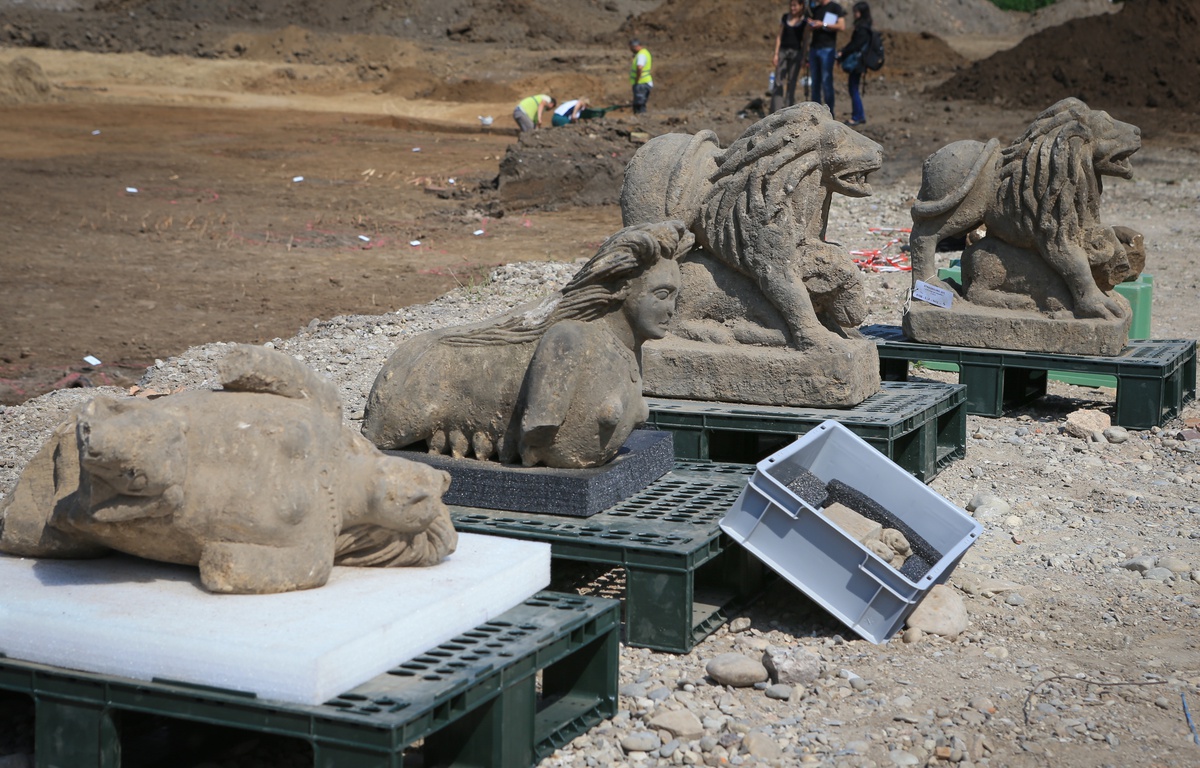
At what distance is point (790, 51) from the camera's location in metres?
19.1

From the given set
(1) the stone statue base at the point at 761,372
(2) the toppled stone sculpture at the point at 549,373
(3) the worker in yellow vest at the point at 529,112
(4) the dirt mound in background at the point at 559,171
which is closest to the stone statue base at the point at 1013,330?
(1) the stone statue base at the point at 761,372

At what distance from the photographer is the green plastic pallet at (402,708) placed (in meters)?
2.99

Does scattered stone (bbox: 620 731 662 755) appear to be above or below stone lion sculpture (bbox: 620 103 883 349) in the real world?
below

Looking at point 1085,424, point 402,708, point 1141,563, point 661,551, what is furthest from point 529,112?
point 402,708

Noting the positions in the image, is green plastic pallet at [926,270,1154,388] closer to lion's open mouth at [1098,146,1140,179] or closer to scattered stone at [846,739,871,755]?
lion's open mouth at [1098,146,1140,179]

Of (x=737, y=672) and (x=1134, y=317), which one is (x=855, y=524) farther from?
(x=1134, y=317)

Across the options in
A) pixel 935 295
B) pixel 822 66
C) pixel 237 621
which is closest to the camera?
pixel 237 621

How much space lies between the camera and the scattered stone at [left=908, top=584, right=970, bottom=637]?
15.0 feet

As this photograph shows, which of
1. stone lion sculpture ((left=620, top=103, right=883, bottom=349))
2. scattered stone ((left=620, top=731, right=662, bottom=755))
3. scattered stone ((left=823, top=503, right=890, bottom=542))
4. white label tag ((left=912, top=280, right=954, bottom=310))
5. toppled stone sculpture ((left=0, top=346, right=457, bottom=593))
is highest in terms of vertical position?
stone lion sculpture ((left=620, top=103, right=883, bottom=349))

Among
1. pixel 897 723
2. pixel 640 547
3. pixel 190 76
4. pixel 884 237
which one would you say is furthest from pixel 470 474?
pixel 190 76

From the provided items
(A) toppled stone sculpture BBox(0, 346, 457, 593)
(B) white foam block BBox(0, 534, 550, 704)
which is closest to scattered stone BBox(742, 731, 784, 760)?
(B) white foam block BBox(0, 534, 550, 704)

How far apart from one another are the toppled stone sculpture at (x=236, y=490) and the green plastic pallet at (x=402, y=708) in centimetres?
37

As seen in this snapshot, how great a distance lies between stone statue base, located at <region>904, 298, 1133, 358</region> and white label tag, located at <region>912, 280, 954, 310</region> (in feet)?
0.14

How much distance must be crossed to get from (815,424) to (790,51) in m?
14.3
